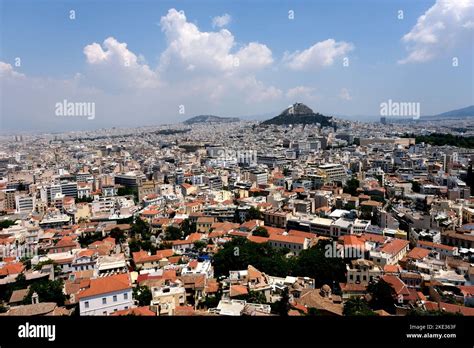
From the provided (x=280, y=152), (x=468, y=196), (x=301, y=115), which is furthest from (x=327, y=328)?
(x=301, y=115)

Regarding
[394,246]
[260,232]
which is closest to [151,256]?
[260,232]

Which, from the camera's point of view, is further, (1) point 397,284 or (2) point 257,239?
(2) point 257,239

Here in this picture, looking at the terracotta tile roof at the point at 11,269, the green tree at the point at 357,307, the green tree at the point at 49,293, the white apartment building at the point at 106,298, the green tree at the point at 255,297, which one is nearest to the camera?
the green tree at the point at 357,307

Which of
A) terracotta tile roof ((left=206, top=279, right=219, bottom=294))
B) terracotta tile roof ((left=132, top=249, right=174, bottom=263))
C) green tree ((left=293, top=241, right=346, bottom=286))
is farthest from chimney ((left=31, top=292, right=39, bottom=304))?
green tree ((left=293, top=241, right=346, bottom=286))

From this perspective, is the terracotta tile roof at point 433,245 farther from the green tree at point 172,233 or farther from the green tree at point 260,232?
the green tree at point 172,233

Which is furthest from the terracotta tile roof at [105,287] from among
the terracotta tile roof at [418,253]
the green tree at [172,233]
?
the terracotta tile roof at [418,253]

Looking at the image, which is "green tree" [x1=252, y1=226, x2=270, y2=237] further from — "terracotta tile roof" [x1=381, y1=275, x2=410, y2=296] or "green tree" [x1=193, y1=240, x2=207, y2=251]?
"terracotta tile roof" [x1=381, y1=275, x2=410, y2=296]

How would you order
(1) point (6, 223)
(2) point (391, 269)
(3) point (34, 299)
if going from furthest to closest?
(1) point (6, 223) → (2) point (391, 269) → (3) point (34, 299)
